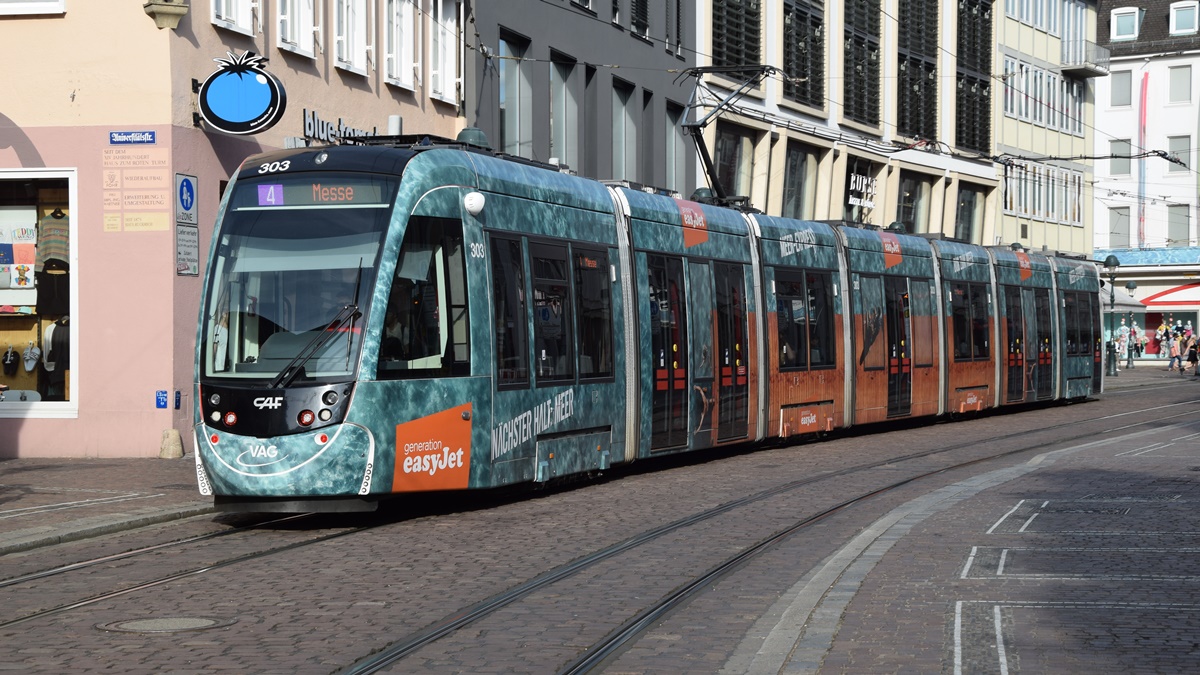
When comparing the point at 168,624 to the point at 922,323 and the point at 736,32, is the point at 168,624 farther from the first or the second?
the point at 736,32

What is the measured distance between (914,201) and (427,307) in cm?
4110

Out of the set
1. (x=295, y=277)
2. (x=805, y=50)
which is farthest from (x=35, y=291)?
(x=805, y=50)

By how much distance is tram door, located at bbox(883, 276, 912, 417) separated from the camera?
85.9 feet

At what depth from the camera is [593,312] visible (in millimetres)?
16500

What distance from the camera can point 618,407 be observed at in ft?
55.9

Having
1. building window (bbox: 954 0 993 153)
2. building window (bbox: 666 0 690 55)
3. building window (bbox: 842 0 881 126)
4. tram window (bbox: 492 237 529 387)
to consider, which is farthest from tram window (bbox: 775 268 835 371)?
building window (bbox: 954 0 993 153)

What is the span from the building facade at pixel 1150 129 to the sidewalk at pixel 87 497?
6487 cm

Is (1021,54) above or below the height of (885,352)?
above

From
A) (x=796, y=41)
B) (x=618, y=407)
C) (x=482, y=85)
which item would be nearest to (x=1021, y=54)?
(x=796, y=41)

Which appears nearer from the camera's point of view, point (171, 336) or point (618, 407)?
point (618, 407)

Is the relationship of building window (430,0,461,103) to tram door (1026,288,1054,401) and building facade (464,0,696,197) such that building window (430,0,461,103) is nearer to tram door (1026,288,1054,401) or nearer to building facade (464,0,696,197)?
building facade (464,0,696,197)

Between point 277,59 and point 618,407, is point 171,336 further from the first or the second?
point 618,407

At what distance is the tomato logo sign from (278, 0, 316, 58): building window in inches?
77.8

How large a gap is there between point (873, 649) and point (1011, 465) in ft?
39.3
